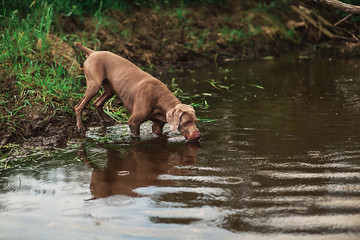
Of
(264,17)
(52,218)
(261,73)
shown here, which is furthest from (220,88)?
(264,17)

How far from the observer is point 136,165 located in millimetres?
4969

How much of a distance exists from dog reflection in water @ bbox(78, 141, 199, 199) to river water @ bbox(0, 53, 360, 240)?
0.01 metres

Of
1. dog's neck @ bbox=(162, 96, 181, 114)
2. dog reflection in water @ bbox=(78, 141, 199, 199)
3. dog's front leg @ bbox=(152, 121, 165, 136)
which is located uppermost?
dog's neck @ bbox=(162, 96, 181, 114)

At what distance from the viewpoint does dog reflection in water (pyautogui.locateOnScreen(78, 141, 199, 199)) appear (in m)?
4.32

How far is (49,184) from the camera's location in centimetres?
448

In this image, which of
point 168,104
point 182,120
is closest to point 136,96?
point 168,104

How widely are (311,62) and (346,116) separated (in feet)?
20.1

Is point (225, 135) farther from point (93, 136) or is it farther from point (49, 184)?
point (49, 184)

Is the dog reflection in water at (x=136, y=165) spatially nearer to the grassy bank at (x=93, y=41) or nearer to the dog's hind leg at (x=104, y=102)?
the grassy bank at (x=93, y=41)

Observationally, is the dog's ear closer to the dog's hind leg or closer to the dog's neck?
the dog's neck

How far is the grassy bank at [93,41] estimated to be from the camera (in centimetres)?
665

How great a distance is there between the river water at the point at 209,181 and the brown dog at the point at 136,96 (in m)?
0.23

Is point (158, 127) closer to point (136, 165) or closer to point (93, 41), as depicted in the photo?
point (136, 165)

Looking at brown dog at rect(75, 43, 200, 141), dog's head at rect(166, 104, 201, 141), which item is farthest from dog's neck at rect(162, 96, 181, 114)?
dog's head at rect(166, 104, 201, 141)
